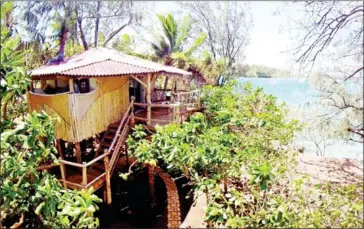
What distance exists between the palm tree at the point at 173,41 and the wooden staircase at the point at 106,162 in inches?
429

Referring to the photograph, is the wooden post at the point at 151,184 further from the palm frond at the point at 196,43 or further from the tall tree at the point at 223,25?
the tall tree at the point at 223,25

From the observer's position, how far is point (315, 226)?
415cm

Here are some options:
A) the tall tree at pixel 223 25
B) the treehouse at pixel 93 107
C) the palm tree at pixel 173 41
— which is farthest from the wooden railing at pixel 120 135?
the tall tree at pixel 223 25

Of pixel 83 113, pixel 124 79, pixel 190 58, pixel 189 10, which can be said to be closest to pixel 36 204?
pixel 83 113

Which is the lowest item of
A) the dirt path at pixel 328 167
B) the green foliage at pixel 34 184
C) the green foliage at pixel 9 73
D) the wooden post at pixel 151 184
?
the wooden post at pixel 151 184

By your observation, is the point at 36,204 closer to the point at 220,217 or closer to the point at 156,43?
the point at 220,217

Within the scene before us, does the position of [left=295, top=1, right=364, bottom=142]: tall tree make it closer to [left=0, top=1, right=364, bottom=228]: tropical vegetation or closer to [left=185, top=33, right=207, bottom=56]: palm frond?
[left=0, top=1, right=364, bottom=228]: tropical vegetation

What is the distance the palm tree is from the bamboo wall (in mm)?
10608

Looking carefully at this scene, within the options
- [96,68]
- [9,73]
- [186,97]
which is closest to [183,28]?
[186,97]

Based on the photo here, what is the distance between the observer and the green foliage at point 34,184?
541 cm

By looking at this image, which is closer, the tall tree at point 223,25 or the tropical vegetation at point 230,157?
the tropical vegetation at point 230,157

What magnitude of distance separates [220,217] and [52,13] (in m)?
14.7

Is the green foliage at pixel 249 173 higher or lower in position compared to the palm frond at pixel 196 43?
lower

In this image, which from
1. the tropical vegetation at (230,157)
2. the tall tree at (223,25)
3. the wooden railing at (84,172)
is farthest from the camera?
the tall tree at (223,25)
